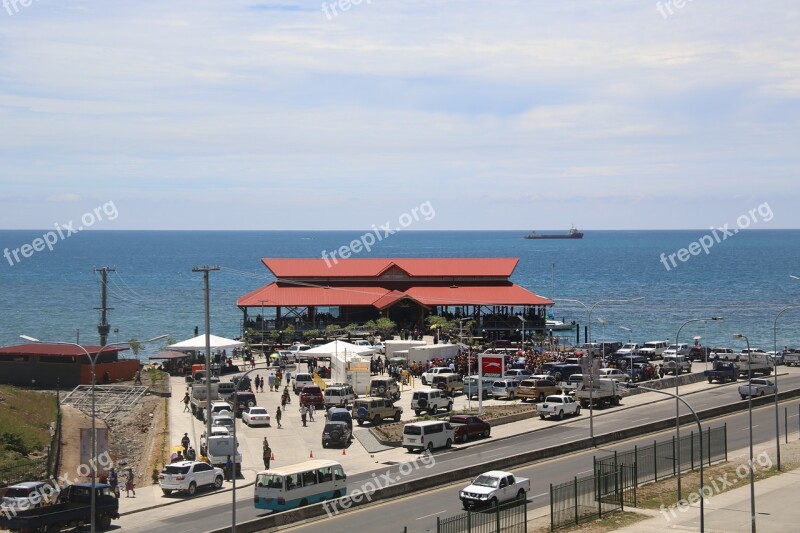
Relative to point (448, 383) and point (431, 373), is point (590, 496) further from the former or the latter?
point (431, 373)

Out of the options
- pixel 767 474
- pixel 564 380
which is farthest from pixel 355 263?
pixel 767 474

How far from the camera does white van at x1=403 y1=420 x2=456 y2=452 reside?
47781 mm

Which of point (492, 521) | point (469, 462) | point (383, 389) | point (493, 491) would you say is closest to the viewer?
point (492, 521)

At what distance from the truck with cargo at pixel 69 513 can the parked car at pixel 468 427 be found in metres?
19.4

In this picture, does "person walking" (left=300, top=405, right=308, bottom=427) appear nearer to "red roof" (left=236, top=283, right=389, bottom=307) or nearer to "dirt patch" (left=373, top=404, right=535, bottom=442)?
"dirt patch" (left=373, top=404, right=535, bottom=442)

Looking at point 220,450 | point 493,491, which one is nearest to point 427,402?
point 220,450

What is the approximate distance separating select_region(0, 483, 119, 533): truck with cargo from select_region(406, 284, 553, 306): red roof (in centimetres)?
5939

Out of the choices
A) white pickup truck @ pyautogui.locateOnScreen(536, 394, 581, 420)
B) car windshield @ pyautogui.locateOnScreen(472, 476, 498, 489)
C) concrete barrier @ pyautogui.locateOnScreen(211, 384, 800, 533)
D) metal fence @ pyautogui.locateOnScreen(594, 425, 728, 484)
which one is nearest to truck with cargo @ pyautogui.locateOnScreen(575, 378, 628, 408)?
white pickup truck @ pyautogui.locateOnScreen(536, 394, 581, 420)

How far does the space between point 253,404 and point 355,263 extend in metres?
44.9

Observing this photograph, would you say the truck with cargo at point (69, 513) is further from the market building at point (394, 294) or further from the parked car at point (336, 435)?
the market building at point (394, 294)

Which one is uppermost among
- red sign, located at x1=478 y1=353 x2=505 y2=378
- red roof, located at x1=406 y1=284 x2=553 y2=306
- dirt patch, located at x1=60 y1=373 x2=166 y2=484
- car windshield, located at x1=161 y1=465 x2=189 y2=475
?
red roof, located at x1=406 y1=284 x2=553 y2=306

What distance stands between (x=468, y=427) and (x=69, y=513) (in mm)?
22135

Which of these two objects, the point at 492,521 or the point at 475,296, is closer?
the point at 492,521

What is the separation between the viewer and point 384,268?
101 meters
